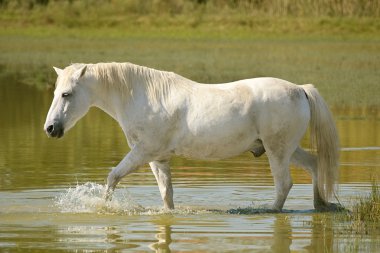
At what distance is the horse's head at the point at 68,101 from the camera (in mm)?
9734

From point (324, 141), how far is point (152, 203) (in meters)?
1.76

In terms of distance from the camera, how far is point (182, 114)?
9922 millimetres

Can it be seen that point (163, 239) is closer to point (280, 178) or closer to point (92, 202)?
point (92, 202)

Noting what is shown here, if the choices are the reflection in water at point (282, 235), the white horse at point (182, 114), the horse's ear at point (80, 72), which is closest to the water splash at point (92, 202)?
the white horse at point (182, 114)

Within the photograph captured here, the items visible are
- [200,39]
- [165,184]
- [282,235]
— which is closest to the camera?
[282,235]

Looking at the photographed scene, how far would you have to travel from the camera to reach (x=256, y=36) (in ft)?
110

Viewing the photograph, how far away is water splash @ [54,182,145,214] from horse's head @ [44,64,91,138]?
71 cm

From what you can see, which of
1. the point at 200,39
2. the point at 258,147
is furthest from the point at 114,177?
the point at 200,39

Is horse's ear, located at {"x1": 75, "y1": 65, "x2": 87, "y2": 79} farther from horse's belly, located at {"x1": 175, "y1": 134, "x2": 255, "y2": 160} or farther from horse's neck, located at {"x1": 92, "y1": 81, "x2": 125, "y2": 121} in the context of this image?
horse's belly, located at {"x1": 175, "y1": 134, "x2": 255, "y2": 160}

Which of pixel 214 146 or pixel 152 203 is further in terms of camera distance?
pixel 152 203

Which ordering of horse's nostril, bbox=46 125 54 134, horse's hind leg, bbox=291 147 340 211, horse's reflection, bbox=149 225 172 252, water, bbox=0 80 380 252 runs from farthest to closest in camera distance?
horse's hind leg, bbox=291 147 340 211
horse's nostril, bbox=46 125 54 134
water, bbox=0 80 380 252
horse's reflection, bbox=149 225 172 252

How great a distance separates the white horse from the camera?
32.3 feet

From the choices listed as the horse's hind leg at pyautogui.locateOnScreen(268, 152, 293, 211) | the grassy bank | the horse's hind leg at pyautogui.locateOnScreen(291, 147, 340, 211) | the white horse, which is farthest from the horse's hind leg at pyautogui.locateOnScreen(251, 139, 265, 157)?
the grassy bank

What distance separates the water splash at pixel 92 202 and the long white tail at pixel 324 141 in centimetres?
169
